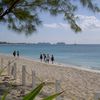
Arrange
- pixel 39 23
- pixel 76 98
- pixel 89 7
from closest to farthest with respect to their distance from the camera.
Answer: pixel 89 7 → pixel 39 23 → pixel 76 98

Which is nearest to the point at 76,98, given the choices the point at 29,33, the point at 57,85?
the point at 29,33

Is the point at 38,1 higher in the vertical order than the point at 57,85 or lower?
higher

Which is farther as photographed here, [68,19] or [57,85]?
[68,19]

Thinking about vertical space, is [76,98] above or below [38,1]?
below

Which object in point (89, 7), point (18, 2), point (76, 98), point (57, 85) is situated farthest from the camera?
point (76, 98)

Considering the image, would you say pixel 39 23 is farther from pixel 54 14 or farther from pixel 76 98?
pixel 76 98

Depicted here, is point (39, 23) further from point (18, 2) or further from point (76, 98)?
point (76, 98)

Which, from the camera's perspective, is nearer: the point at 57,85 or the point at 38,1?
the point at 57,85

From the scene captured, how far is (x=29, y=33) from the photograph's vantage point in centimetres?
1168

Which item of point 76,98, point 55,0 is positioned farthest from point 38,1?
point 76,98

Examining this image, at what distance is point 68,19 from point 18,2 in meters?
1.55

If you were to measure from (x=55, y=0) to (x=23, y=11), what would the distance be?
3.73 feet

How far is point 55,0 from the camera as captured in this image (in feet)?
34.6

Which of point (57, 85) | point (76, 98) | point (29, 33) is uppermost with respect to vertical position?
point (29, 33)
